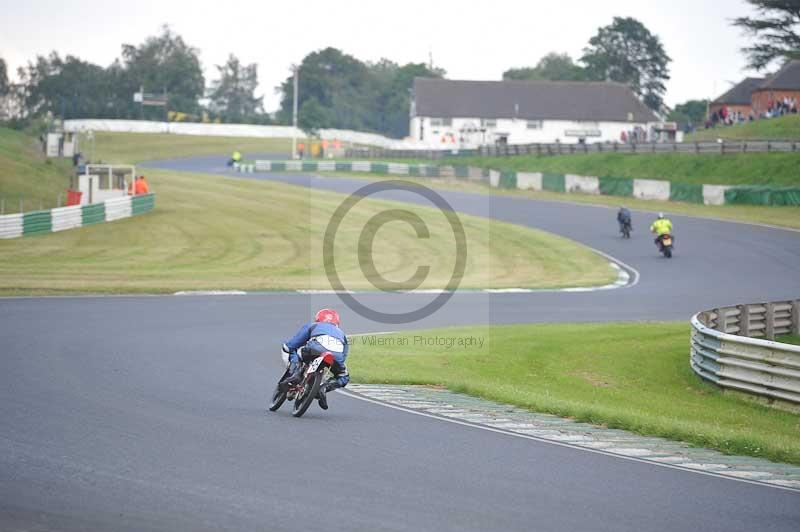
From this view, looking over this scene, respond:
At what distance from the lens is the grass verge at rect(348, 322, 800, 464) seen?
42.4 feet

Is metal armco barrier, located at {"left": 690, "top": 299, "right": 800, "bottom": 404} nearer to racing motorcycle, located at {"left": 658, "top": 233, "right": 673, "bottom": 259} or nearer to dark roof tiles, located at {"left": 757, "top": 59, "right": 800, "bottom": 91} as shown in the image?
racing motorcycle, located at {"left": 658, "top": 233, "right": 673, "bottom": 259}

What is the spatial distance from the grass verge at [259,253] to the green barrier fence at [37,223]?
0.45m

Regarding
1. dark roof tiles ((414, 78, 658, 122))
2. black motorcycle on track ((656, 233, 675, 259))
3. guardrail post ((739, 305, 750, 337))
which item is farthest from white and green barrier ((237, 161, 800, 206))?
guardrail post ((739, 305, 750, 337))

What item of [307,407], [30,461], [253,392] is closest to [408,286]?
[253,392]

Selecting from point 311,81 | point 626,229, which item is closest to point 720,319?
point 626,229

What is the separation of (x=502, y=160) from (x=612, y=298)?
2025 inches

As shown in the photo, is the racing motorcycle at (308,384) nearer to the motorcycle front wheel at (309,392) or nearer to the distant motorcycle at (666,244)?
the motorcycle front wheel at (309,392)

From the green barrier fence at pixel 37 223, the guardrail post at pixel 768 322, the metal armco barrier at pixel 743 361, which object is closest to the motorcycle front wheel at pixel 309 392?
the metal armco barrier at pixel 743 361

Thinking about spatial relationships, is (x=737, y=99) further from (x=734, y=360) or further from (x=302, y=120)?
(x=734, y=360)

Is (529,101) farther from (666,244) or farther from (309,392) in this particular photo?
(309,392)

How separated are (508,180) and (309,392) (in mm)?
58919

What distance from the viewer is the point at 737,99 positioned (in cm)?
10919

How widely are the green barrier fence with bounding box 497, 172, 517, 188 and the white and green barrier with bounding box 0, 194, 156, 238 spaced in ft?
90.6

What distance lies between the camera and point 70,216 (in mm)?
41812
